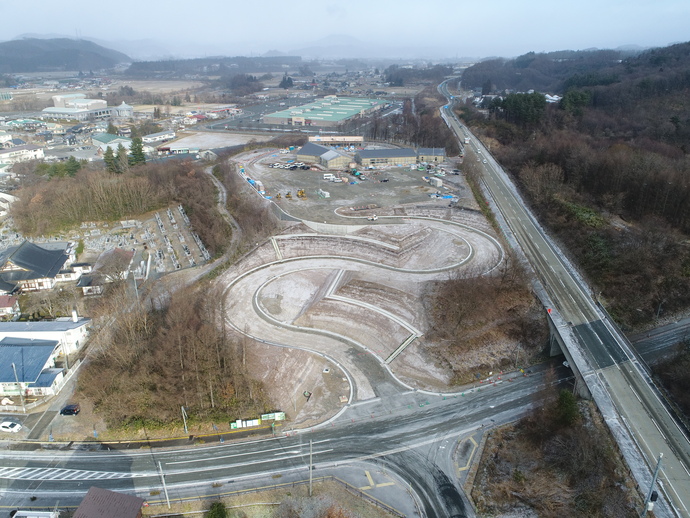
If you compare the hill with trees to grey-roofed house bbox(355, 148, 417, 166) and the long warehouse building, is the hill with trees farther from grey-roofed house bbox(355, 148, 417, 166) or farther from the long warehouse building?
grey-roofed house bbox(355, 148, 417, 166)

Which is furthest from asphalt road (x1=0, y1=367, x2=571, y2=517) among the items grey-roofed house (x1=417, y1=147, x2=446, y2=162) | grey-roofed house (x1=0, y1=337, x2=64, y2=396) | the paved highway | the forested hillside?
grey-roofed house (x1=417, y1=147, x2=446, y2=162)

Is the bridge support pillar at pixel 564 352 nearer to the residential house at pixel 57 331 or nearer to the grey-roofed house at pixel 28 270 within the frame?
the residential house at pixel 57 331

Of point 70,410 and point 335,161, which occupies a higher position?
point 335,161

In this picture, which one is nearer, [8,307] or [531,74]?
[8,307]

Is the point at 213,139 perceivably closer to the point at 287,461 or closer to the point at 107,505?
the point at 287,461

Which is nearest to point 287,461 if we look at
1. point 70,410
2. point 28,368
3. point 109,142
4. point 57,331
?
point 70,410

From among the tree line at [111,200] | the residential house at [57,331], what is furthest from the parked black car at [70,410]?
the tree line at [111,200]

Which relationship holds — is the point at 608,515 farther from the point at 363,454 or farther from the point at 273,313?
the point at 273,313
